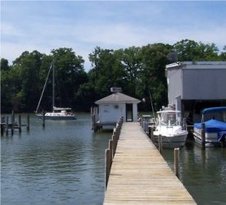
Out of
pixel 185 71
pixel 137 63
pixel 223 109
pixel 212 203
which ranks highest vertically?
pixel 137 63

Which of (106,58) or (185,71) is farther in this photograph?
(106,58)

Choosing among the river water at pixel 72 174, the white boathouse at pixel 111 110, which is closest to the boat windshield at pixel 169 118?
the river water at pixel 72 174

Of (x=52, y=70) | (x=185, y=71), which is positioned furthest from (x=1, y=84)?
(x=185, y=71)

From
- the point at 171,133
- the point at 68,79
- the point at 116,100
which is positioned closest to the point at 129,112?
the point at 116,100

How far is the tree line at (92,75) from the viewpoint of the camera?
4542 inches

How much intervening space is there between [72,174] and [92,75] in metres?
108

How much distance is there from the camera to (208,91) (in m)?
46.0

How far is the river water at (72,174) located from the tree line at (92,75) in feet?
250

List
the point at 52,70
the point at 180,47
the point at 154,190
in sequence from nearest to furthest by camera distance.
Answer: the point at 154,190 < the point at 180,47 < the point at 52,70

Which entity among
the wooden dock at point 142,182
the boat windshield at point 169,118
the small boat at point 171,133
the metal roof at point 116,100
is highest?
the metal roof at point 116,100

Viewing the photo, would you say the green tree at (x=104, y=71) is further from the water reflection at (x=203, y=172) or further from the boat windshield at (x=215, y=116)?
the water reflection at (x=203, y=172)

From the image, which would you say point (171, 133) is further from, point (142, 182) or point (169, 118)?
point (142, 182)

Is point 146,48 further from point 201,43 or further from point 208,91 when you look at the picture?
point 208,91

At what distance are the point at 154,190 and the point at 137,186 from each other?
77 cm
